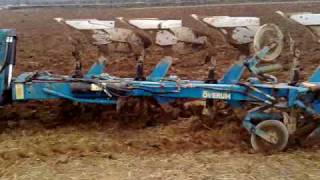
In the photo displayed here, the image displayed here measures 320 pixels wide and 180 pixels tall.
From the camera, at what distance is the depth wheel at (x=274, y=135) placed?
727cm

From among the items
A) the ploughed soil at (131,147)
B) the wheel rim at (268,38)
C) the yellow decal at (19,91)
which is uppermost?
the wheel rim at (268,38)

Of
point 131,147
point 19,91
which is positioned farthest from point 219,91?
point 19,91

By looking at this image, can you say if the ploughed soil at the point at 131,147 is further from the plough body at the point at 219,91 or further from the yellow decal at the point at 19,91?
the yellow decal at the point at 19,91

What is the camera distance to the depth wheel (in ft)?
23.9

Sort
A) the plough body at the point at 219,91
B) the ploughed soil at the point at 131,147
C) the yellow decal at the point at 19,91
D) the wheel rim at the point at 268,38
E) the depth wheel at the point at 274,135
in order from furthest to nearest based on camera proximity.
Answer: the yellow decal at the point at 19,91, the wheel rim at the point at 268,38, the plough body at the point at 219,91, the depth wheel at the point at 274,135, the ploughed soil at the point at 131,147

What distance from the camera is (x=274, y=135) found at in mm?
7320

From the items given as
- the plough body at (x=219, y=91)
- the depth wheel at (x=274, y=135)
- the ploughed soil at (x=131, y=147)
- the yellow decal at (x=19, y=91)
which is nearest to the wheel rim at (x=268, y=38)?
the plough body at (x=219, y=91)

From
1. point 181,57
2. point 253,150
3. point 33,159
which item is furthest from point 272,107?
point 181,57

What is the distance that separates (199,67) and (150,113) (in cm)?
439

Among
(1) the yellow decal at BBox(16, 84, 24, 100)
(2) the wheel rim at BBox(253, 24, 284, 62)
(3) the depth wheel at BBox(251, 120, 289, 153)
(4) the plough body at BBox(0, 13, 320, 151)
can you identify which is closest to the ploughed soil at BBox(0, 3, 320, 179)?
(3) the depth wheel at BBox(251, 120, 289, 153)

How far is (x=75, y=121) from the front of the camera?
29.2 ft

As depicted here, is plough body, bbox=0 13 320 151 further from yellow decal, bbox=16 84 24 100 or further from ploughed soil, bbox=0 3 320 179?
ploughed soil, bbox=0 3 320 179

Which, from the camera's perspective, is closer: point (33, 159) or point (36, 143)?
point (33, 159)

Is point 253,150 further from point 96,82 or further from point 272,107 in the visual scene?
point 96,82
